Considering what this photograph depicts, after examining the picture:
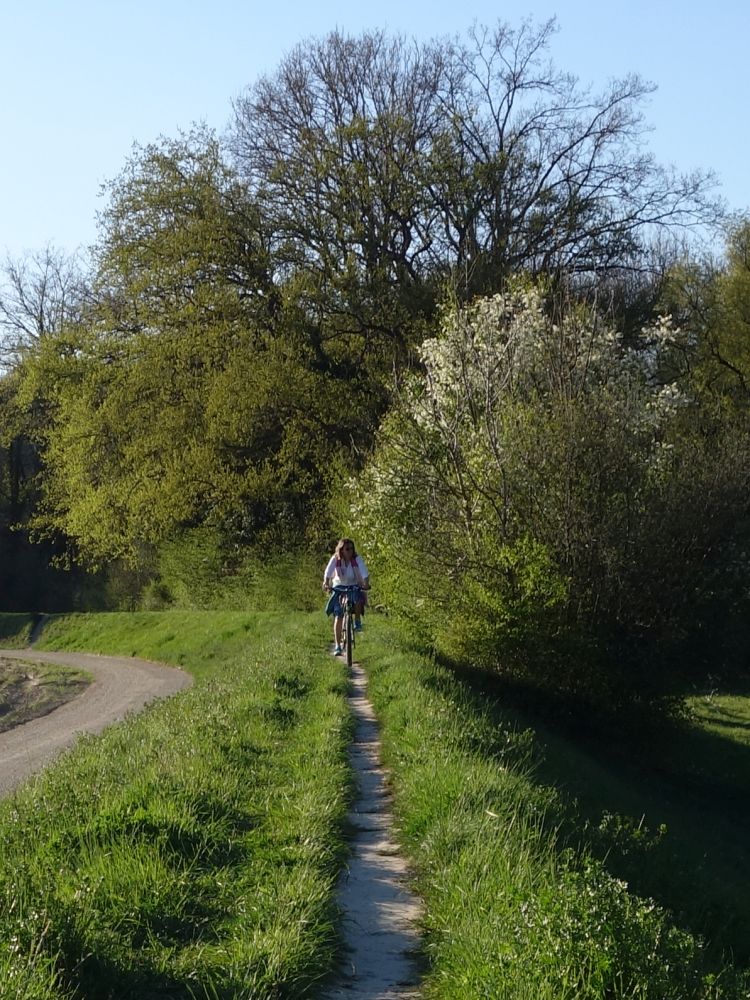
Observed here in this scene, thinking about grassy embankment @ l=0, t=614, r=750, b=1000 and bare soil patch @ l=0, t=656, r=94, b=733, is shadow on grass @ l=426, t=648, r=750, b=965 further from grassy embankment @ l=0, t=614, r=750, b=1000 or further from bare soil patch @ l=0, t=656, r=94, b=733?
bare soil patch @ l=0, t=656, r=94, b=733

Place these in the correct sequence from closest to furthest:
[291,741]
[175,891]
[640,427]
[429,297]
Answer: [175,891] < [291,741] < [640,427] < [429,297]

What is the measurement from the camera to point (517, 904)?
5949mm

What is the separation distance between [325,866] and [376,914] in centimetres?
61

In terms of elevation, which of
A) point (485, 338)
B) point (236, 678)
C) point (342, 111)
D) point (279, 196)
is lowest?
point (236, 678)

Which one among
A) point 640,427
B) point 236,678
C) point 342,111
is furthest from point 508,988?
point 342,111

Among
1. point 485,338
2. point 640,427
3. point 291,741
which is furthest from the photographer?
point 485,338

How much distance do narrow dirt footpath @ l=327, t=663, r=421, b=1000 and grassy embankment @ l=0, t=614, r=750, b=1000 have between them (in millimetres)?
135

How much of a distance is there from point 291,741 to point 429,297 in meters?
26.1

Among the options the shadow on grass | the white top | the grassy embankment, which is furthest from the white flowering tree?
the grassy embankment

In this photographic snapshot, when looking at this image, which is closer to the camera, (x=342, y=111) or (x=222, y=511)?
(x=222, y=511)

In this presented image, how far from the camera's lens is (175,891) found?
6.38 metres

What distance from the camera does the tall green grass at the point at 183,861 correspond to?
5258 mm

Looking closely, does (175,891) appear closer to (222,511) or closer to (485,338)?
(485,338)

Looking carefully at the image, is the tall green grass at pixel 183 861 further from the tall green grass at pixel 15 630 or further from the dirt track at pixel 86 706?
the tall green grass at pixel 15 630
